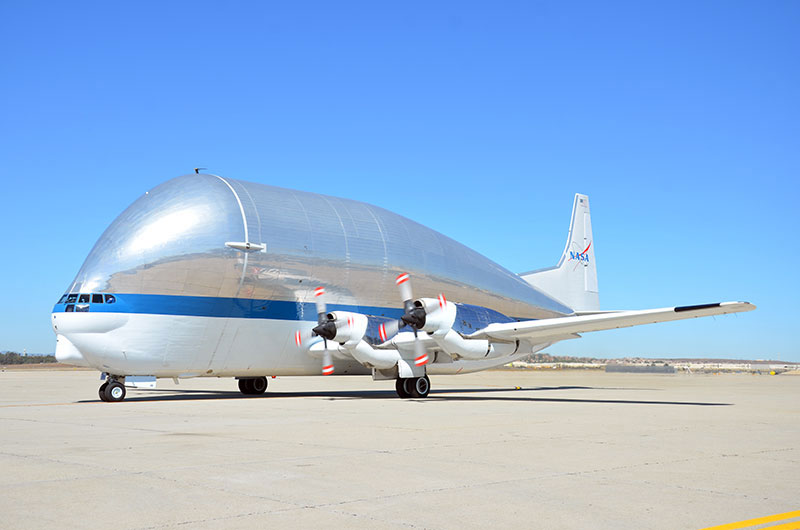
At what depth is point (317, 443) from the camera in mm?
10820

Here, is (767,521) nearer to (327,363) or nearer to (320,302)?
(327,363)

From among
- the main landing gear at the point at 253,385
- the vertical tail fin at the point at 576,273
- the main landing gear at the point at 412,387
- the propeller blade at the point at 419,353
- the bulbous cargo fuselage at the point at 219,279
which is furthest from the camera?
the vertical tail fin at the point at 576,273

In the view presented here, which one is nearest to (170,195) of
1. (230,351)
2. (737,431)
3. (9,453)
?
(230,351)

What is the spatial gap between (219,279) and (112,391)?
4.41 m

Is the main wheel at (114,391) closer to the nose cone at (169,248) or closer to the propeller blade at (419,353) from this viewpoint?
the nose cone at (169,248)

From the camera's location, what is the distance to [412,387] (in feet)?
76.6

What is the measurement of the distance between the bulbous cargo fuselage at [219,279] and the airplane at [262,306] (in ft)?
0.13

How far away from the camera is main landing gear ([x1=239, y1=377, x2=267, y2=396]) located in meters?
27.0

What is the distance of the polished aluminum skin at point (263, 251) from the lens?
21.7 metres

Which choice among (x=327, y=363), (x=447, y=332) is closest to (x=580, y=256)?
(x=447, y=332)

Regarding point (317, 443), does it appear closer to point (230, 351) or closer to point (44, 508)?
point (44, 508)

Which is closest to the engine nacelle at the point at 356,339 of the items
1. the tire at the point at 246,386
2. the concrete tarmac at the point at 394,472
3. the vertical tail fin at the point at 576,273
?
the tire at the point at 246,386

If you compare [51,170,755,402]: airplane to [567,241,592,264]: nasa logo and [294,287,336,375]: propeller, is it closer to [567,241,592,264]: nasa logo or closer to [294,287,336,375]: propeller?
[294,287,336,375]: propeller

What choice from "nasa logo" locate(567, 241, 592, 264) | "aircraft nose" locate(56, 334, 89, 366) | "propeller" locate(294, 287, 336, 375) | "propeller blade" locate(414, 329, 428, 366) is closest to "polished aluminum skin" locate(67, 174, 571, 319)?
"propeller" locate(294, 287, 336, 375)
